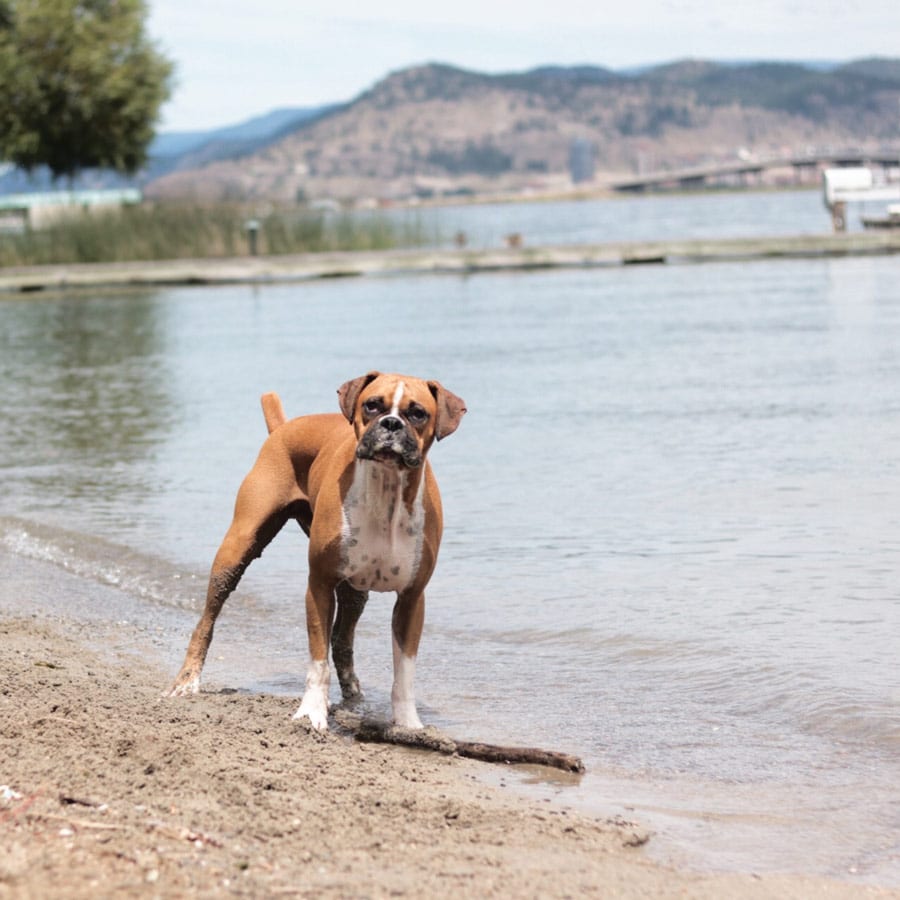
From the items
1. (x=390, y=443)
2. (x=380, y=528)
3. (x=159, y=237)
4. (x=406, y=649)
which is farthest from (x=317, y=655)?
(x=159, y=237)

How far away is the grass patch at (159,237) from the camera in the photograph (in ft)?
143

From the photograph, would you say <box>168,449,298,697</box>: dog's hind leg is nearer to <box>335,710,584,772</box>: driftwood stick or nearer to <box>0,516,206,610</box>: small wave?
<box>335,710,584,772</box>: driftwood stick

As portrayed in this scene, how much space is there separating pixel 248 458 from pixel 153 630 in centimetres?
570

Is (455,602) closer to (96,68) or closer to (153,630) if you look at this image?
(153,630)

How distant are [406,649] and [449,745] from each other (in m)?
0.40

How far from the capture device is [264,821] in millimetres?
4703

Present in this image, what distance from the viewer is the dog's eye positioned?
568 centimetres

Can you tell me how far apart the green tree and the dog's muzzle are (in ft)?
160

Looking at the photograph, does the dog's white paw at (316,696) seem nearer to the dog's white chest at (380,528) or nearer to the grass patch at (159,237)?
the dog's white chest at (380,528)

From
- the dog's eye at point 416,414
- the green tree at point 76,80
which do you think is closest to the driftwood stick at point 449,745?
the dog's eye at point 416,414

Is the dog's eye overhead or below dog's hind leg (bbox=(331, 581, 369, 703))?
overhead

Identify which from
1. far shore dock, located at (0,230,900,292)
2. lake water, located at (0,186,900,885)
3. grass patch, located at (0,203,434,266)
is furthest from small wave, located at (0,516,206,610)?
grass patch, located at (0,203,434,266)

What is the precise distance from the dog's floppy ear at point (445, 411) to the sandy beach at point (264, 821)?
1182 mm

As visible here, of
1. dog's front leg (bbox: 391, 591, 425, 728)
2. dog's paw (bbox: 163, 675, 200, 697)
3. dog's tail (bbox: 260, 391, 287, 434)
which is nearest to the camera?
dog's front leg (bbox: 391, 591, 425, 728)
